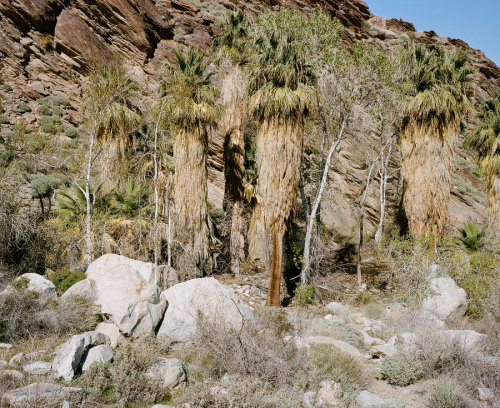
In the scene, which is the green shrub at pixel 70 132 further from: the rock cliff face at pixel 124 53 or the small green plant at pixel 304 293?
the small green plant at pixel 304 293

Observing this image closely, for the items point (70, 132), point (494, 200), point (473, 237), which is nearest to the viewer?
point (473, 237)

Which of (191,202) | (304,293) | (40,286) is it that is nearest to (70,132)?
(191,202)

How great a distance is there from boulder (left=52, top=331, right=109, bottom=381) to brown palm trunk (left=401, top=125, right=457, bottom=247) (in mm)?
13574

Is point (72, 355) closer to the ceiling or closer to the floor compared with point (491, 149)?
closer to the floor

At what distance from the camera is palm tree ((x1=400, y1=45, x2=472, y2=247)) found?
15578 mm

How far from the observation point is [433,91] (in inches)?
620

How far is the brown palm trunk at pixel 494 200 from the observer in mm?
19328

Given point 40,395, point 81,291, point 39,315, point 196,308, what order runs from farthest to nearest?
point 196,308, point 81,291, point 39,315, point 40,395

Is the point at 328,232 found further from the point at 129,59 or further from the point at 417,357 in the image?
the point at 129,59

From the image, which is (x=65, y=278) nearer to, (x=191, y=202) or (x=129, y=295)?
(x=129, y=295)

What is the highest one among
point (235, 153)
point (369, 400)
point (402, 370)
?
point (235, 153)

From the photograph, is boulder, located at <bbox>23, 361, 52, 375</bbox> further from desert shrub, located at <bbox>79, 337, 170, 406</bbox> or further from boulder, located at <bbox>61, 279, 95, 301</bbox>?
boulder, located at <bbox>61, 279, 95, 301</bbox>

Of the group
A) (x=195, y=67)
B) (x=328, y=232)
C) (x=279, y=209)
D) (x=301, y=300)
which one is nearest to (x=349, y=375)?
(x=301, y=300)

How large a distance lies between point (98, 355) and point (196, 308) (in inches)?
108
